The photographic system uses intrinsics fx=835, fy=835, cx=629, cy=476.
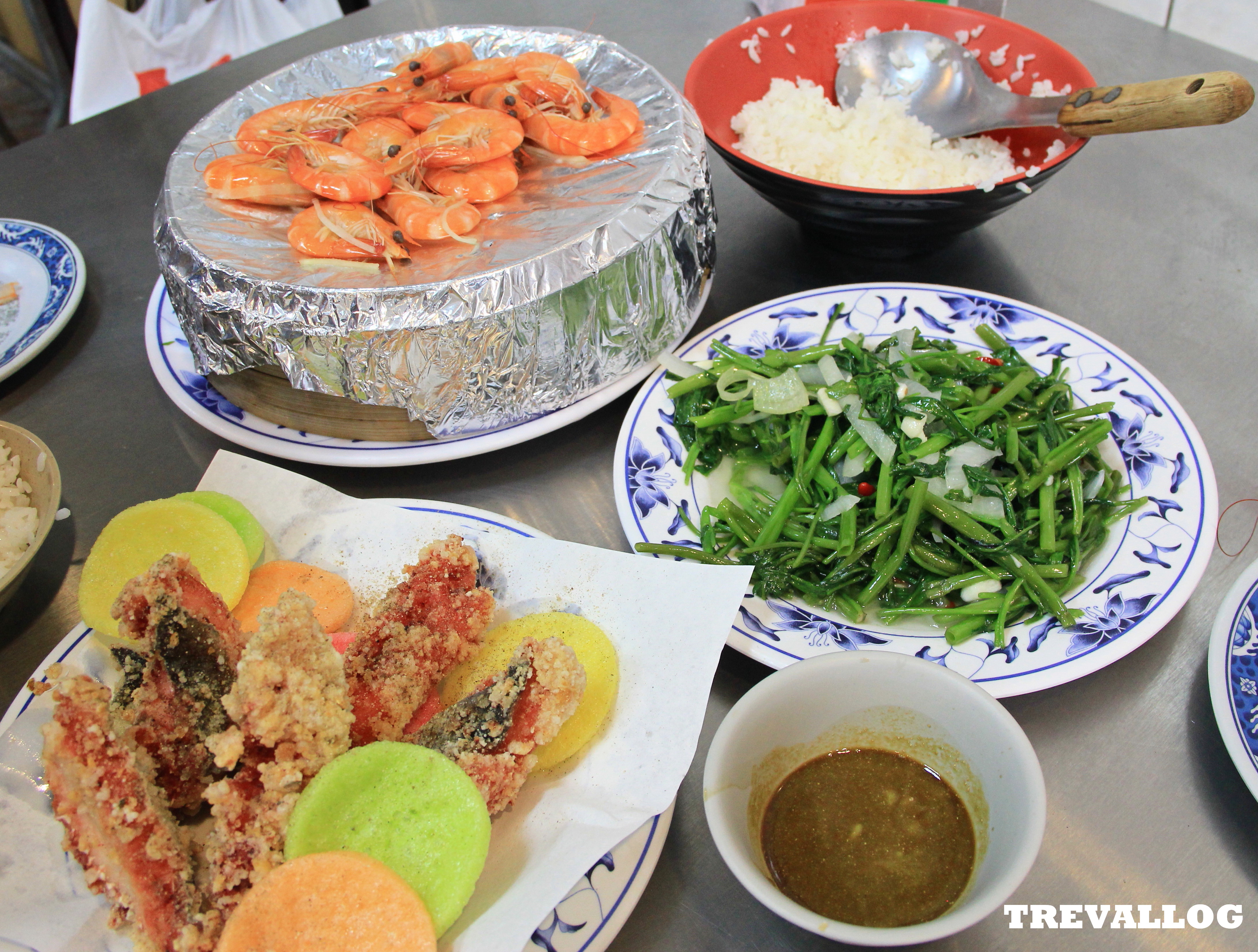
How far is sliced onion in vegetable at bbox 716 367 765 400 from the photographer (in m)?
1.54

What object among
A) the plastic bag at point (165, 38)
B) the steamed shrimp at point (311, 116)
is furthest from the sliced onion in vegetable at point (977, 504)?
the plastic bag at point (165, 38)

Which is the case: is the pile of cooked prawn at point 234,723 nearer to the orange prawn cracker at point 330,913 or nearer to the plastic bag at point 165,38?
the orange prawn cracker at point 330,913

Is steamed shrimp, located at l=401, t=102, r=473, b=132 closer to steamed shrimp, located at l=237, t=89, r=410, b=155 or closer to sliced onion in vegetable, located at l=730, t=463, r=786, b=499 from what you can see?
steamed shrimp, located at l=237, t=89, r=410, b=155

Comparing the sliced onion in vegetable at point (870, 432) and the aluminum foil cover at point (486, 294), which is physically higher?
the aluminum foil cover at point (486, 294)

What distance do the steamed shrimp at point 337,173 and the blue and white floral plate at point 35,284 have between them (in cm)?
74

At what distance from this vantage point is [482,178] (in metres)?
1.79

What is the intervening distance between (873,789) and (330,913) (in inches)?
25.4

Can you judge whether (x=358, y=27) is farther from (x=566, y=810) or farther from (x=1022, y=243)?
(x=566, y=810)

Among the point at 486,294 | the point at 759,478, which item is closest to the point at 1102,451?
the point at 759,478

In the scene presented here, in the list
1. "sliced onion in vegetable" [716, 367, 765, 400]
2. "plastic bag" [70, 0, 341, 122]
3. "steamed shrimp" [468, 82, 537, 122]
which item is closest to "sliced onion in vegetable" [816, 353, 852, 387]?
"sliced onion in vegetable" [716, 367, 765, 400]

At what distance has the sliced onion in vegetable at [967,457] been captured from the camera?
1439 millimetres

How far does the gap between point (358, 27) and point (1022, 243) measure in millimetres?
2598

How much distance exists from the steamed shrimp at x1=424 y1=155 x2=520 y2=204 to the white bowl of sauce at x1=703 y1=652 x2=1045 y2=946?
124 centimetres

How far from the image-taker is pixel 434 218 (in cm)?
168
